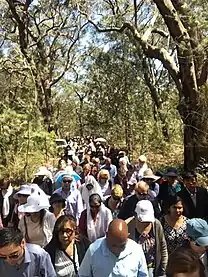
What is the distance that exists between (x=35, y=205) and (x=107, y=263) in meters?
1.53

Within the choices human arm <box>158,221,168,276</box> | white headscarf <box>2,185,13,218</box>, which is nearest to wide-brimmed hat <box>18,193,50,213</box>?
human arm <box>158,221,168,276</box>

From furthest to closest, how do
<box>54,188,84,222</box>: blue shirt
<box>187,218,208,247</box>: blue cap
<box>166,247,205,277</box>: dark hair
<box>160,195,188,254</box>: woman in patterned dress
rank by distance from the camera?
<box>54,188,84,222</box>: blue shirt
<box>160,195,188,254</box>: woman in patterned dress
<box>187,218,208,247</box>: blue cap
<box>166,247,205,277</box>: dark hair

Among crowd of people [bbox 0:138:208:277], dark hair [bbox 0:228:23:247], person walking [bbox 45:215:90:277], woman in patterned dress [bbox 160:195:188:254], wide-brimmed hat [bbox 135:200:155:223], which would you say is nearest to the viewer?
dark hair [bbox 0:228:23:247]

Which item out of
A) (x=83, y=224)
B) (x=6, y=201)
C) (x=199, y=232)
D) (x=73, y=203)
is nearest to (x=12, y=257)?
(x=199, y=232)

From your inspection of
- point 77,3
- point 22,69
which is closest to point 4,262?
point 22,69

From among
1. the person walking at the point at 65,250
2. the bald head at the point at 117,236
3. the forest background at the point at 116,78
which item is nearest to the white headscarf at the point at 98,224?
the person walking at the point at 65,250

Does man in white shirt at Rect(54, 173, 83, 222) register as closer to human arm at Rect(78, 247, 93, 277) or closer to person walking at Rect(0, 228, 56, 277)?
human arm at Rect(78, 247, 93, 277)

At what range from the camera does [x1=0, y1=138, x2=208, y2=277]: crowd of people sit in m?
3.55

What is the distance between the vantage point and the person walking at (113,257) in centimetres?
384

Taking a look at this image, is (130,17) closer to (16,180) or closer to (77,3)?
(77,3)

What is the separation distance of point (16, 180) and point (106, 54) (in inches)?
498

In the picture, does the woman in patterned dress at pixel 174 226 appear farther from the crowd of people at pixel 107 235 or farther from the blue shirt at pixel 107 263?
the blue shirt at pixel 107 263

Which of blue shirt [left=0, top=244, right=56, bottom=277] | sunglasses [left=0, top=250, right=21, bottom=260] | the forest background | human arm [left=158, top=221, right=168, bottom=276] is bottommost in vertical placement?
human arm [left=158, top=221, right=168, bottom=276]

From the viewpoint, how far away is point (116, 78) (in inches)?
1025
